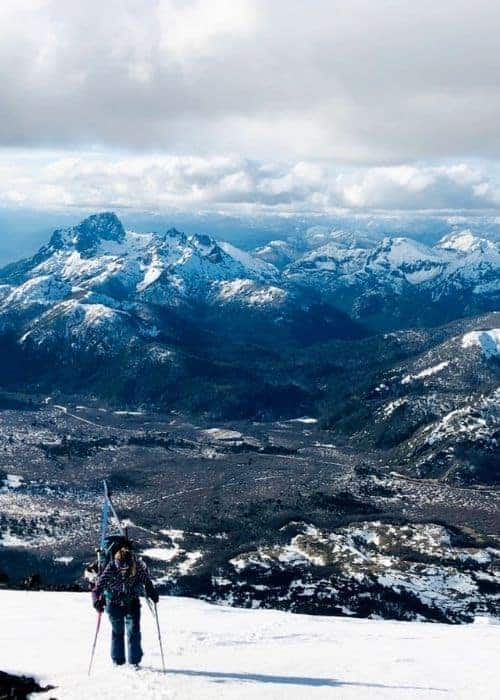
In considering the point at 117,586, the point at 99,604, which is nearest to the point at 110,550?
the point at 117,586

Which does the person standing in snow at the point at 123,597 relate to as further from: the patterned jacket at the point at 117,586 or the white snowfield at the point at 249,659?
the white snowfield at the point at 249,659

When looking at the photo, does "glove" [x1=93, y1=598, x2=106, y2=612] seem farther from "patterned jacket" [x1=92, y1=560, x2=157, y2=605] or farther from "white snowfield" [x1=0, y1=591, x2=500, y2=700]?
"white snowfield" [x1=0, y1=591, x2=500, y2=700]

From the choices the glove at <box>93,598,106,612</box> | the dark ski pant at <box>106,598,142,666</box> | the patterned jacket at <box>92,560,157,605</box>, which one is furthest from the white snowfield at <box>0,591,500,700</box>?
the patterned jacket at <box>92,560,157,605</box>

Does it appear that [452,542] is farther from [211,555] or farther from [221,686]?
[221,686]

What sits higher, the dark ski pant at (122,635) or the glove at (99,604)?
the glove at (99,604)

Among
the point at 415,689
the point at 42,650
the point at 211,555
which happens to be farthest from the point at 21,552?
the point at 415,689

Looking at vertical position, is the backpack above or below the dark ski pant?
above

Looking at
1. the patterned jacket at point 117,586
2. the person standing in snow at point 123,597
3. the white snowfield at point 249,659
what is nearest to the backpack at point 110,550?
the person standing in snow at point 123,597
